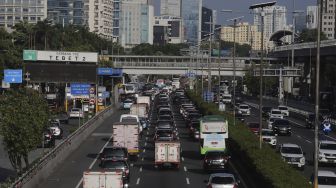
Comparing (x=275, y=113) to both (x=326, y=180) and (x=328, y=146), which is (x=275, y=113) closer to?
(x=328, y=146)

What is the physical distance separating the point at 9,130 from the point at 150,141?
2579cm

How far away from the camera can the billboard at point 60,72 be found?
79.7 metres

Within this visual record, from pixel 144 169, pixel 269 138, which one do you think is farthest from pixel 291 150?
pixel 269 138

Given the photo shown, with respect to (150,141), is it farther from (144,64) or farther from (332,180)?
(144,64)

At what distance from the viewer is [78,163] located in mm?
44844

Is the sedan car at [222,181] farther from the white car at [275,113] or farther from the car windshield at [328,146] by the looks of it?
the white car at [275,113]

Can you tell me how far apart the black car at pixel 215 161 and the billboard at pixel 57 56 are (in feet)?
159

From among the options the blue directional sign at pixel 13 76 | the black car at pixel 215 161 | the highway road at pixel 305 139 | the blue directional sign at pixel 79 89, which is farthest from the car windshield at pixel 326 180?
the blue directional sign at pixel 13 76

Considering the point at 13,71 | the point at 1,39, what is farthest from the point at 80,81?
the point at 1,39

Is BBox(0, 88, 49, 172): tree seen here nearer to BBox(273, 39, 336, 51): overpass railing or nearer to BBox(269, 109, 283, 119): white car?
BBox(269, 109, 283, 119): white car

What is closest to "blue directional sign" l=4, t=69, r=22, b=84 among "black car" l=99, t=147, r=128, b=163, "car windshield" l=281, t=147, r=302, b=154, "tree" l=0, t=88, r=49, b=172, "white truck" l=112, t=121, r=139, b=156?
"white truck" l=112, t=121, r=139, b=156

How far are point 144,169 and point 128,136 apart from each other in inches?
242

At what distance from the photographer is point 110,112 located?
94000 mm

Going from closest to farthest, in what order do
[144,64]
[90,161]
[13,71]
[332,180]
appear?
[332,180]
[90,161]
[13,71]
[144,64]
